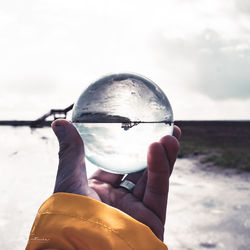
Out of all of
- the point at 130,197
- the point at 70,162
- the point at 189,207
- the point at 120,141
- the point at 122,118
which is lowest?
the point at 189,207

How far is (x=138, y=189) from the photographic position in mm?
2010

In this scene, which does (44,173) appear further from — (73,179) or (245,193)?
(73,179)

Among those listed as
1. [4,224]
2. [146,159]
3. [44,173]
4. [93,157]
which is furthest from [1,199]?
[146,159]

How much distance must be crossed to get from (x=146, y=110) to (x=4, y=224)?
3125mm

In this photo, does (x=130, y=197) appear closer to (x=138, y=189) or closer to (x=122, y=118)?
(x=138, y=189)

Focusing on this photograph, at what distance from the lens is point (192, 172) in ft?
23.2

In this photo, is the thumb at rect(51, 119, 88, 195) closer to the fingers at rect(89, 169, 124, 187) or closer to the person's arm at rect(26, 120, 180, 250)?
the person's arm at rect(26, 120, 180, 250)

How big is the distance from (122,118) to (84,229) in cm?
68

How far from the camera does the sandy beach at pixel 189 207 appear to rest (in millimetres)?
3375

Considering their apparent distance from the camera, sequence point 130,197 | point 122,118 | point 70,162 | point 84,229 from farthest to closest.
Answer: point 130,197 < point 70,162 < point 122,118 < point 84,229

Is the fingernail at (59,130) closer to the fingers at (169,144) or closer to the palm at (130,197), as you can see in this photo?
the palm at (130,197)

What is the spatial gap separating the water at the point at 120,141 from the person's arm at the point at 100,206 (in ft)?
0.25

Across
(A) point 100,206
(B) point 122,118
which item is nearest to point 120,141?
(B) point 122,118

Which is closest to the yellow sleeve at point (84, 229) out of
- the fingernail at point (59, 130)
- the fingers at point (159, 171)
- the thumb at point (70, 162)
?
the thumb at point (70, 162)
